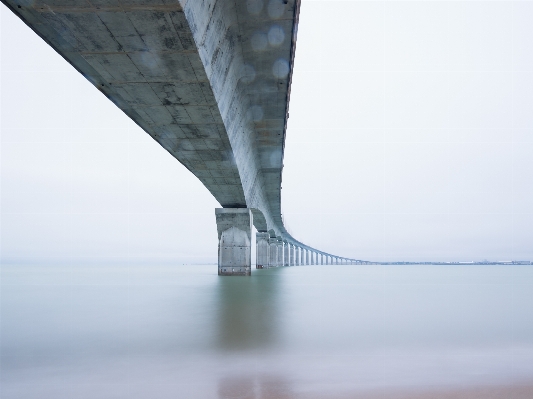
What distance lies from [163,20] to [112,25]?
1.18 metres

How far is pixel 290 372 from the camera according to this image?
455cm

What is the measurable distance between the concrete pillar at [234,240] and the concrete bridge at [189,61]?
881 cm

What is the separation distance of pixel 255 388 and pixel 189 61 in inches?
307

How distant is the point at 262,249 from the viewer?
55.7 m

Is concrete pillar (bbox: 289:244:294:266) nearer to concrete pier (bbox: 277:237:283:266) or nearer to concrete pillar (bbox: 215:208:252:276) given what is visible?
concrete pier (bbox: 277:237:283:266)

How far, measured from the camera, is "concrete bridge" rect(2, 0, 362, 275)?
26.2ft

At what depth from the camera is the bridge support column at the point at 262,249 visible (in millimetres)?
55094

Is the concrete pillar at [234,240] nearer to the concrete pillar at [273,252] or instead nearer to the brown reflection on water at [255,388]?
the brown reflection on water at [255,388]

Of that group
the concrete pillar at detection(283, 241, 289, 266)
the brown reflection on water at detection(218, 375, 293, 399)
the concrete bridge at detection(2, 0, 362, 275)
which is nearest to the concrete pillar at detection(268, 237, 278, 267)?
the concrete pillar at detection(283, 241, 289, 266)

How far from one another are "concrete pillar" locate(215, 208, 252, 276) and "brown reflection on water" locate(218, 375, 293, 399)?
2300cm

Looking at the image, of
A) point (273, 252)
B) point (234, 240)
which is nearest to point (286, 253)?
point (273, 252)

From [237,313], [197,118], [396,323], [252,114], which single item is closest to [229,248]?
[252,114]

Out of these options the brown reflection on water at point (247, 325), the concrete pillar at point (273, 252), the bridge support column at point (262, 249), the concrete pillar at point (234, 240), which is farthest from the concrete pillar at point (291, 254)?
the brown reflection on water at point (247, 325)

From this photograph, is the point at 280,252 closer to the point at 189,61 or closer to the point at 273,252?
the point at 273,252
